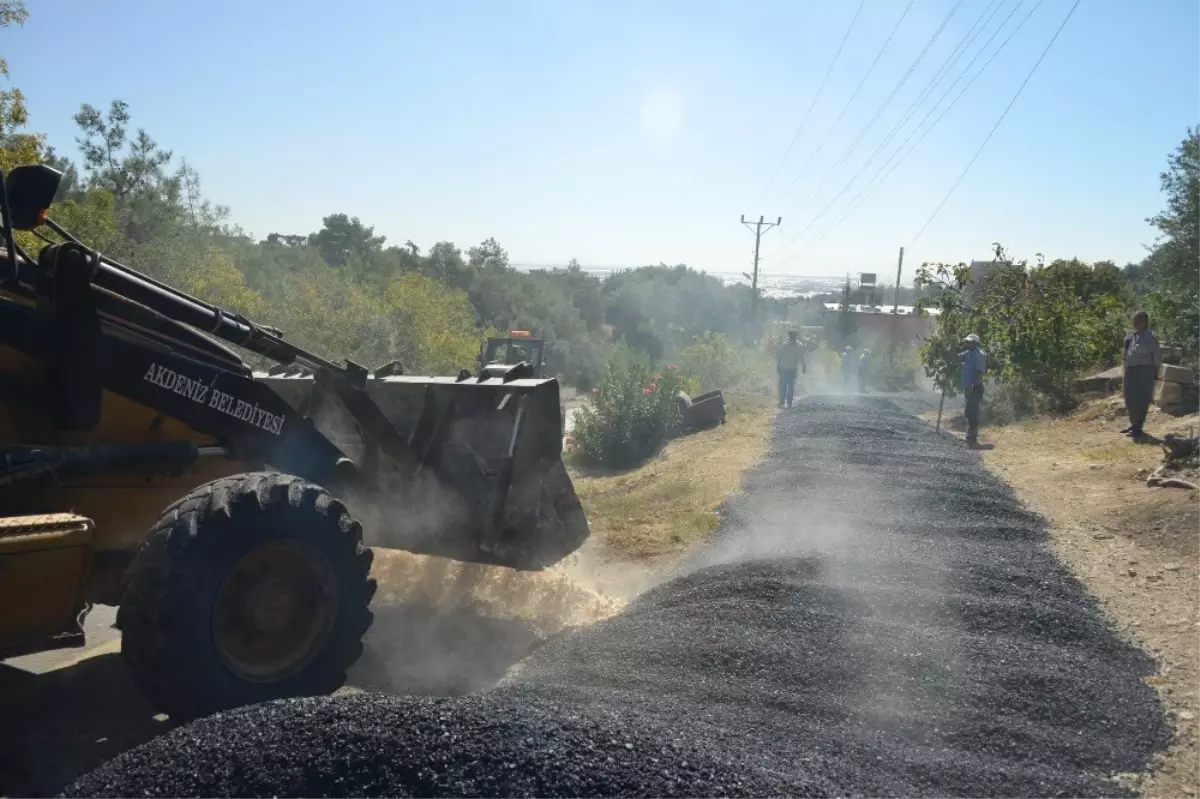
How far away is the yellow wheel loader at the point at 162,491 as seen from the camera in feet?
13.8

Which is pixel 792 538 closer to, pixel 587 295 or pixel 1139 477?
pixel 1139 477

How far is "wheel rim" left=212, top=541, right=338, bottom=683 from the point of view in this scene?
15.1 feet

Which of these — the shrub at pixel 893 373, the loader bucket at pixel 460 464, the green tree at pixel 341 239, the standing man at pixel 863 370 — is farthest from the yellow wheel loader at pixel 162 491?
the green tree at pixel 341 239

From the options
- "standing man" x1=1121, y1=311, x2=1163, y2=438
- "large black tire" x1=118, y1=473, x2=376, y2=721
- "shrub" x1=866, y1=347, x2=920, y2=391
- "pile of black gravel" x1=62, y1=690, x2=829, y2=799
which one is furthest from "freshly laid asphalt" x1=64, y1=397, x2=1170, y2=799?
"shrub" x1=866, y1=347, x2=920, y2=391

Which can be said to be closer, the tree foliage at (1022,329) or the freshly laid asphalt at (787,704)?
the freshly laid asphalt at (787,704)

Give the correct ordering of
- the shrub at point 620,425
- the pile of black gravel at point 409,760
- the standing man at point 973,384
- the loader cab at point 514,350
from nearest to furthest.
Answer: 1. the pile of black gravel at point 409,760
2. the standing man at point 973,384
3. the shrub at point 620,425
4. the loader cab at point 514,350

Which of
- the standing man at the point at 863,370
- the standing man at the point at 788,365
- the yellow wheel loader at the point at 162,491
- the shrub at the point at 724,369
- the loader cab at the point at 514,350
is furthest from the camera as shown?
A: the standing man at the point at 863,370

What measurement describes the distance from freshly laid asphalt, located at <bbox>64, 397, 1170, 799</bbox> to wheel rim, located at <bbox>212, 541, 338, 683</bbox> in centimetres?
76

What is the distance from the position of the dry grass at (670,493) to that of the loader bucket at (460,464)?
8.24 ft

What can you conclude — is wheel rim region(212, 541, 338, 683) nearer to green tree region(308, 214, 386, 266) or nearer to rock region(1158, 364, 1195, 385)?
rock region(1158, 364, 1195, 385)

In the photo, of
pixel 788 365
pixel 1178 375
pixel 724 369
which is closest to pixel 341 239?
pixel 724 369

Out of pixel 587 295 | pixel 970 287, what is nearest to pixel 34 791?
pixel 970 287

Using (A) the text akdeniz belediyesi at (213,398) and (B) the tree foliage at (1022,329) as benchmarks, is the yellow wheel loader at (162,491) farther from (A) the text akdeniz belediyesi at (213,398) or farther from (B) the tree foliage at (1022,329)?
(B) the tree foliage at (1022,329)

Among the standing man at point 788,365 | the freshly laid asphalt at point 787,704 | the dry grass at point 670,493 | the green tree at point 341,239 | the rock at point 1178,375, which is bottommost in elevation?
the dry grass at point 670,493
